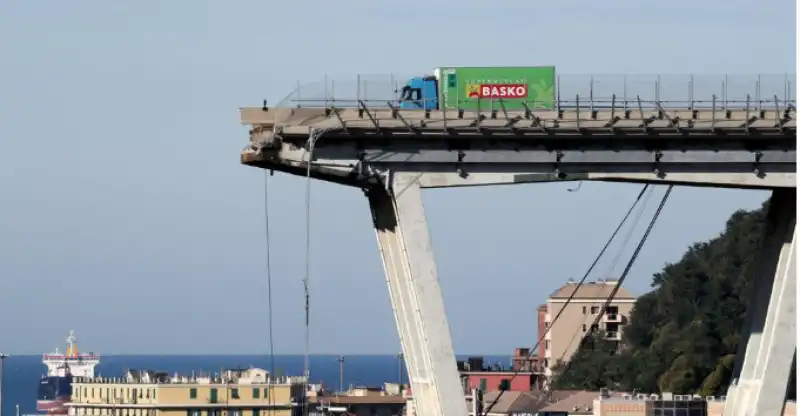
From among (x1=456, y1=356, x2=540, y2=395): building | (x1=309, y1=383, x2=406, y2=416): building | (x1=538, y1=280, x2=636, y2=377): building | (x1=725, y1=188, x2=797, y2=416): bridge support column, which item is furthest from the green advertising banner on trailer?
(x1=538, y1=280, x2=636, y2=377): building

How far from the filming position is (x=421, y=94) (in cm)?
5259

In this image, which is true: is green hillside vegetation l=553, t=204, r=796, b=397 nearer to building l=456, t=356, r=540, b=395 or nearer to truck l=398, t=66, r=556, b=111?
building l=456, t=356, r=540, b=395

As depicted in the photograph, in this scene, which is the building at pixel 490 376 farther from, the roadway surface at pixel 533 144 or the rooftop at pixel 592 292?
the roadway surface at pixel 533 144

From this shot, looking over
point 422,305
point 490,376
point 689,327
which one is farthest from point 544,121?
point 490,376

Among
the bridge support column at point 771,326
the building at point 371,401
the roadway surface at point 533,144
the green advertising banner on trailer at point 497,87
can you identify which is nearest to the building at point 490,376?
the building at point 371,401

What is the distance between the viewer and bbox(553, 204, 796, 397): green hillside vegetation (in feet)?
440

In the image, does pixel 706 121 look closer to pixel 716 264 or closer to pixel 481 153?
pixel 481 153

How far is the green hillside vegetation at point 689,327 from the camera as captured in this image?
440 ft

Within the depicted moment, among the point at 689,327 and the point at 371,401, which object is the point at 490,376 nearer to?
the point at 371,401

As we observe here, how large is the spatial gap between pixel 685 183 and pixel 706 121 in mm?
1696

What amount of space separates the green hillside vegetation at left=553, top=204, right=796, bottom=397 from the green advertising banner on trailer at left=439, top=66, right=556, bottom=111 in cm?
7300

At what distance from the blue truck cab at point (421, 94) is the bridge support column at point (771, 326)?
9012mm

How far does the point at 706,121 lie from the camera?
5247cm

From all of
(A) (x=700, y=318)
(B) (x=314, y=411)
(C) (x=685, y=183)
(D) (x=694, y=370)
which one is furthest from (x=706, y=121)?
(B) (x=314, y=411)
